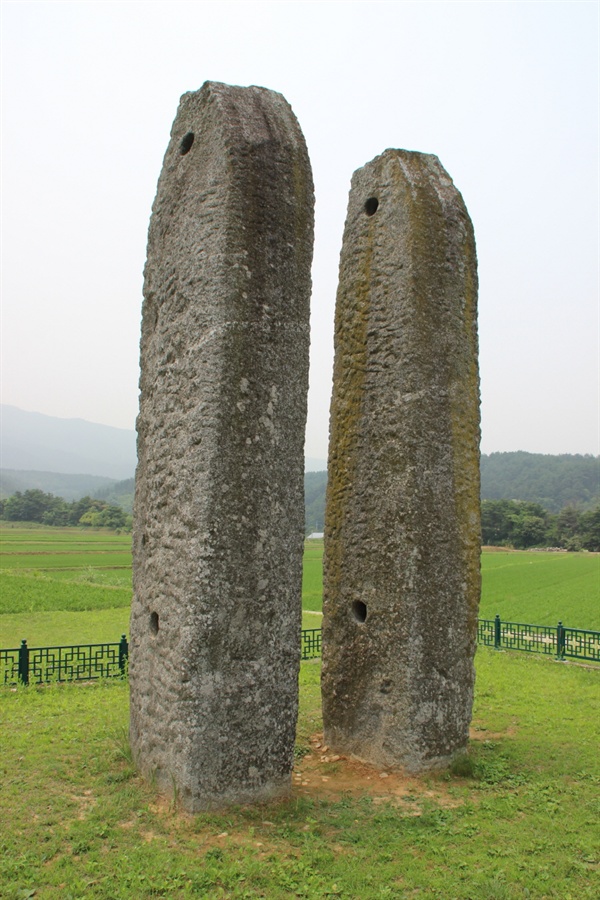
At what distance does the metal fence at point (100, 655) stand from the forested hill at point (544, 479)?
13046cm

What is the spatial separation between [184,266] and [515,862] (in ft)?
21.1

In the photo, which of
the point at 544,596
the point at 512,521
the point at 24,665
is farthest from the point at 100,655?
the point at 512,521

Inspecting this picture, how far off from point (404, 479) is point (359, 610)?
1852mm

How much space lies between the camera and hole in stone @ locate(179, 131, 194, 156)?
783 centimetres

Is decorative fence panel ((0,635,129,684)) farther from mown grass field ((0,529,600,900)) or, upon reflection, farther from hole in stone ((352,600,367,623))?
hole in stone ((352,600,367,623))

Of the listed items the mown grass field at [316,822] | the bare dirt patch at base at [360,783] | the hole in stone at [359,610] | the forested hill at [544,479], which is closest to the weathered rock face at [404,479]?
the hole in stone at [359,610]

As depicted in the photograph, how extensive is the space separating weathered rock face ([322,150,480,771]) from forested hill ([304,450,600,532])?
12753 centimetres

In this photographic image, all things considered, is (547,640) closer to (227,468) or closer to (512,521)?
(227,468)

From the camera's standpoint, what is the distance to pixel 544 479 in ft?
542

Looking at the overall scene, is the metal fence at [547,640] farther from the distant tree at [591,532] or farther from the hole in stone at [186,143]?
the distant tree at [591,532]

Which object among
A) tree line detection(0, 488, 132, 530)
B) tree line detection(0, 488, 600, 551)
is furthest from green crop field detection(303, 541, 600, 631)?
tree line detection(0, 488, 132, 530)

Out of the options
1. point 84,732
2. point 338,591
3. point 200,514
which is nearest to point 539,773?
point 338,591

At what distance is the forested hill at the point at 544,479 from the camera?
154 m

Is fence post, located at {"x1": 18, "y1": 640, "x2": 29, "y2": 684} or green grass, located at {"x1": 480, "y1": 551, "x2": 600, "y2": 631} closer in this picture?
fence post, located at {"x1": 18, "y1": 640, "x2": 29, "y2": 684}
